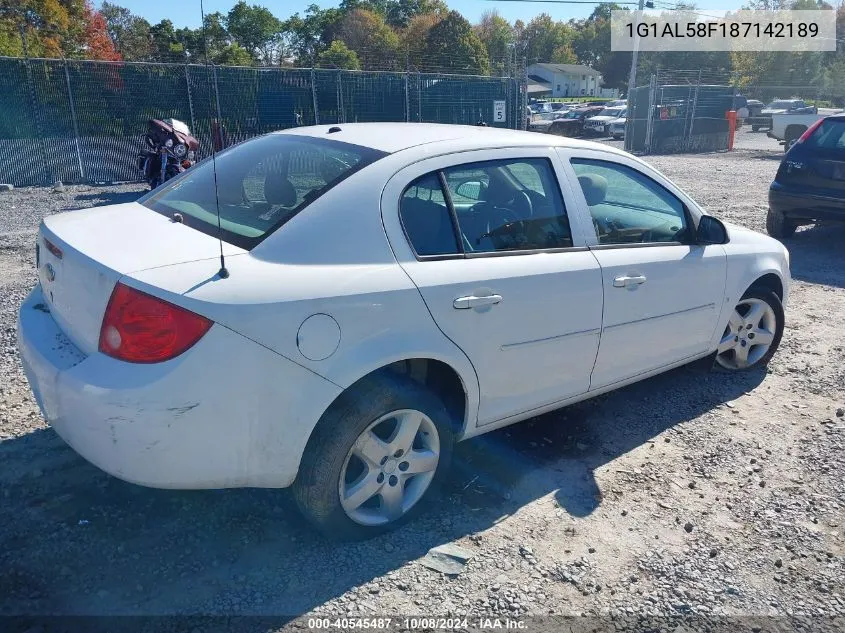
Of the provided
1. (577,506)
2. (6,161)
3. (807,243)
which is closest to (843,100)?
(807,243)

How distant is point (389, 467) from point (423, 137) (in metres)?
1.54

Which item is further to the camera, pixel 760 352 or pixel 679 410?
pixel 760 352

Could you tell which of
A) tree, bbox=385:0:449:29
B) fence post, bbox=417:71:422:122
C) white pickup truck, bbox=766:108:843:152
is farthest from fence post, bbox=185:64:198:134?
tree, bbox=385:0:449:29

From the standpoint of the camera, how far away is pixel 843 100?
156 feet

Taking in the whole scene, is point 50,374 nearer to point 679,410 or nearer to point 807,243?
point 679,410

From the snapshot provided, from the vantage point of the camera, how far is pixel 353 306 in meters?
Result: 2.77

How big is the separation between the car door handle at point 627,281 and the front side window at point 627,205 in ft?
0.68

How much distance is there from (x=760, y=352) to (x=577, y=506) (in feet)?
7.72

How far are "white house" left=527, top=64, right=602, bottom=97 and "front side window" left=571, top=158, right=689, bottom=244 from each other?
95.8 metres

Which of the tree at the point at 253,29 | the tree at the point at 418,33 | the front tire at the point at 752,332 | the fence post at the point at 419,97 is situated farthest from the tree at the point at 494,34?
the front tire at the point at 752,332

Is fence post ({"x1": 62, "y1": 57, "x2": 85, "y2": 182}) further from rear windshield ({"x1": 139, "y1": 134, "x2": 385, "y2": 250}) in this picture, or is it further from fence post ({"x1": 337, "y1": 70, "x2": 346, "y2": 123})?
rear windshield ({"x1": 139, "y1": 134, "x2": 385, "y2": 250})

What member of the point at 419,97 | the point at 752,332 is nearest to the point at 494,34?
the point at 419,97

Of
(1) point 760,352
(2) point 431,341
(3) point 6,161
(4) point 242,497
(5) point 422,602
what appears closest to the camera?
(5) point 422,602

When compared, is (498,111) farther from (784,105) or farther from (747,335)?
(784,105)
